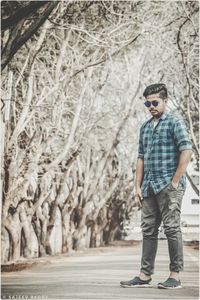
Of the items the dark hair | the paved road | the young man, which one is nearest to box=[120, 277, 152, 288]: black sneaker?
the paved road

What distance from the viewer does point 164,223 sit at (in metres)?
4.39

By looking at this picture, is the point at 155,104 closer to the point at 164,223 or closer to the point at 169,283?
the point at 164,223

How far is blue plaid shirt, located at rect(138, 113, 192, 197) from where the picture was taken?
4.31 m

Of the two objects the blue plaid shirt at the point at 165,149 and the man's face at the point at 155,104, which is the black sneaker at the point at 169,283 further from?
the man's face at the point at 155,104

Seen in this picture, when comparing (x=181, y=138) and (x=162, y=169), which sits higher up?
(x=181, y=138)

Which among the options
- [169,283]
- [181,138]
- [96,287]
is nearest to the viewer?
[181,138]

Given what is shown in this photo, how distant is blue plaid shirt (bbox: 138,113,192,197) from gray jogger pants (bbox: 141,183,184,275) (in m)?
0.07

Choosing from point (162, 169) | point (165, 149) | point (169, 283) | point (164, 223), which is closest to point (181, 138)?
point (165, 149)

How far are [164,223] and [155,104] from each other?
809 mm


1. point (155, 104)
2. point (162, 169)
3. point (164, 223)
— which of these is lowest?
point (164, 223)

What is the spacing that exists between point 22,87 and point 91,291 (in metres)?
8.29

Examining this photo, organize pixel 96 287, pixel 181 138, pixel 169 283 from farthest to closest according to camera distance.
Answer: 1. pixel 96 287
2. pixel 169 283
3. pixel 181 138

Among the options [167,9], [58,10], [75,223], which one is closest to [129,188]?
[75,223]

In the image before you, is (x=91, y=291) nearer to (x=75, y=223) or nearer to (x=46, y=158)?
(x=46, y=158)
